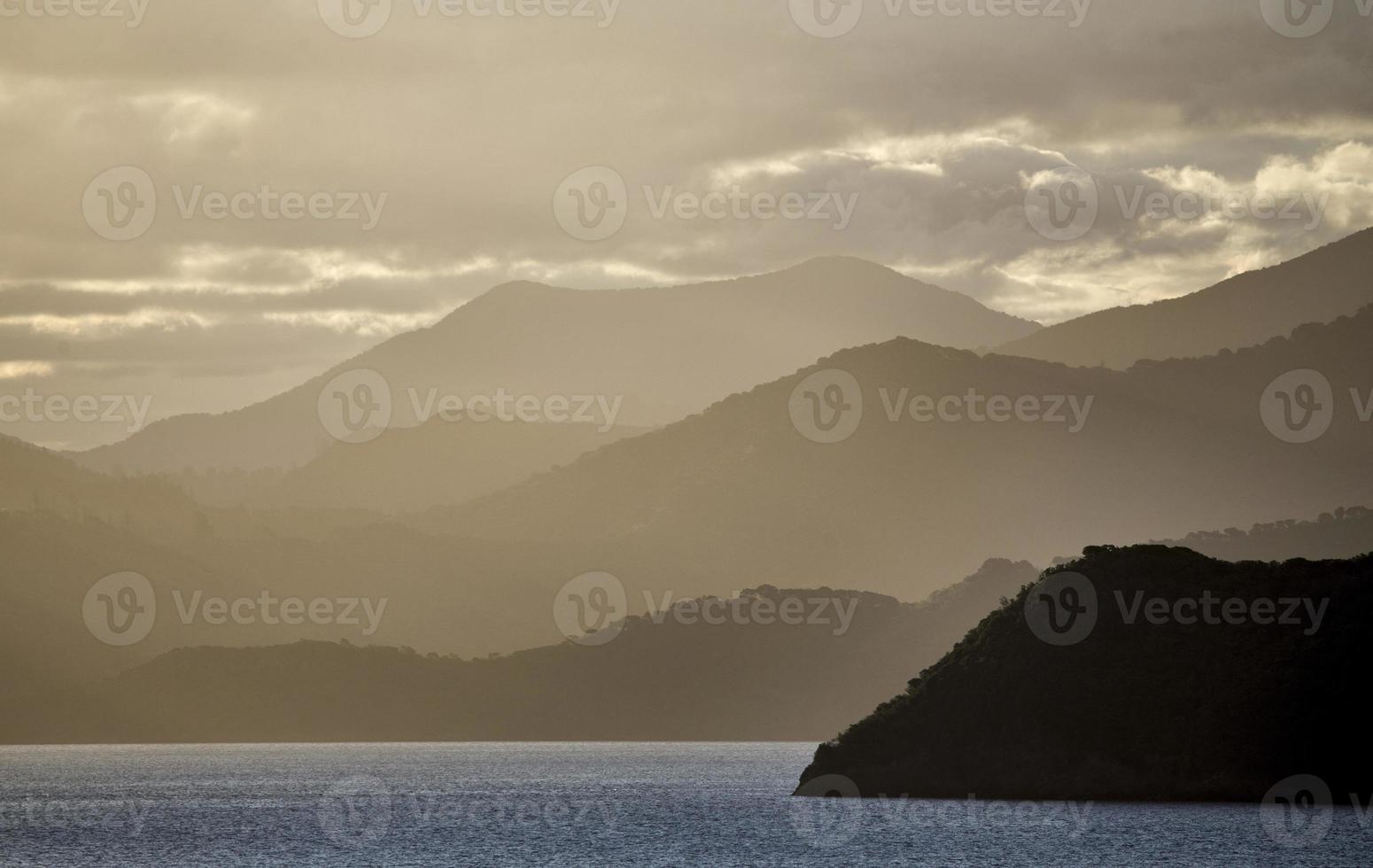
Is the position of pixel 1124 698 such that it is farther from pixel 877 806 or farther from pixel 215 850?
pixel 215 850

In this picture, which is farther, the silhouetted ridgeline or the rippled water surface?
the silhouetted ridgeline

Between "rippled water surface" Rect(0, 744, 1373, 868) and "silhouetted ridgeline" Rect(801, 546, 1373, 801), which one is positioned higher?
"silhouetted ridgeline" Rect(801, 546, 1373, 801)

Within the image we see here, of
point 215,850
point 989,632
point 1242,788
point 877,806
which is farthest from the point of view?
point 989,632

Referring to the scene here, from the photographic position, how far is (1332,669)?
535 feet

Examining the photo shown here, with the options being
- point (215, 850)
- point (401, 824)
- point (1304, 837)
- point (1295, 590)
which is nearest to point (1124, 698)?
point (1295, 590)

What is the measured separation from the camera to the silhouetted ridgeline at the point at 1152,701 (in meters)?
161

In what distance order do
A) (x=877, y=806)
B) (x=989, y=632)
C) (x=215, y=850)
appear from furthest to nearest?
(x=989, y=632) < (x=877, y=806) < (x=215, y=850)

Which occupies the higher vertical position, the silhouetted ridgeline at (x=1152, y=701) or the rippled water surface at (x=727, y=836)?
the silhouetted ridgeline at (x=1152, y=701)

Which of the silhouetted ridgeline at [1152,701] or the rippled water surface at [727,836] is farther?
the silhouetted ridgeline at [1152,701]

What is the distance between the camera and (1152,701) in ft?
552

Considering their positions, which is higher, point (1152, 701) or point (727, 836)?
point (1152, 701)

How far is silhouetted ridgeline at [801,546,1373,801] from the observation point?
16125 cm

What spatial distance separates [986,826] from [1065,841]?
14.4m

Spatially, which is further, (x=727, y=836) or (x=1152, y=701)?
(x=1152, y=701)
